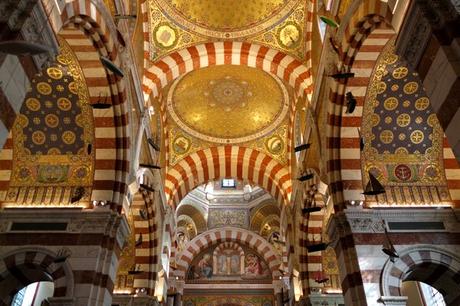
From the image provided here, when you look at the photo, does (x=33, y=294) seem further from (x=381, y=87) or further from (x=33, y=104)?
(x=381, y=87)

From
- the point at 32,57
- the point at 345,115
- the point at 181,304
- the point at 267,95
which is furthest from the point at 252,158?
the point at 32,57

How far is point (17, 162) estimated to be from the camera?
9.05 m

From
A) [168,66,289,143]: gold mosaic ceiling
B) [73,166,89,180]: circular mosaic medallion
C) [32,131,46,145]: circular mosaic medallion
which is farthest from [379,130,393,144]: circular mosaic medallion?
[32,131,46,145]: circular mosaic medallion

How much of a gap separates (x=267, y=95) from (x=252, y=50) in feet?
9.19

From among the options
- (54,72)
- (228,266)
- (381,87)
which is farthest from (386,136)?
(228,266)

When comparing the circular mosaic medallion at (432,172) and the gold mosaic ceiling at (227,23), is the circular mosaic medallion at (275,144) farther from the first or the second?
the circular mosaic medallion at (432,172)

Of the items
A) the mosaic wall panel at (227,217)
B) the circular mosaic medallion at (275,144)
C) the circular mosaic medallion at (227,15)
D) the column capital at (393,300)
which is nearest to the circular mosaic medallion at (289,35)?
the circular mosaic medallion at (227,15)

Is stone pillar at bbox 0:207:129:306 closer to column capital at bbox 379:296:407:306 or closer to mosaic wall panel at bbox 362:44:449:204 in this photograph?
column capital at bbox 379:296:407:306

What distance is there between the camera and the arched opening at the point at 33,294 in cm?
1296

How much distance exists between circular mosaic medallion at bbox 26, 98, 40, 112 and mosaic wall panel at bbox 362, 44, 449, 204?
23.4 feet

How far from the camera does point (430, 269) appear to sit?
835 centimetres

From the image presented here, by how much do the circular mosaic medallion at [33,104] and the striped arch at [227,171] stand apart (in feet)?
22.8

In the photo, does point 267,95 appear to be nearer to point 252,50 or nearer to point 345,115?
point 252,50

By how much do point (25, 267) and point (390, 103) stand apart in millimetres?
8442
